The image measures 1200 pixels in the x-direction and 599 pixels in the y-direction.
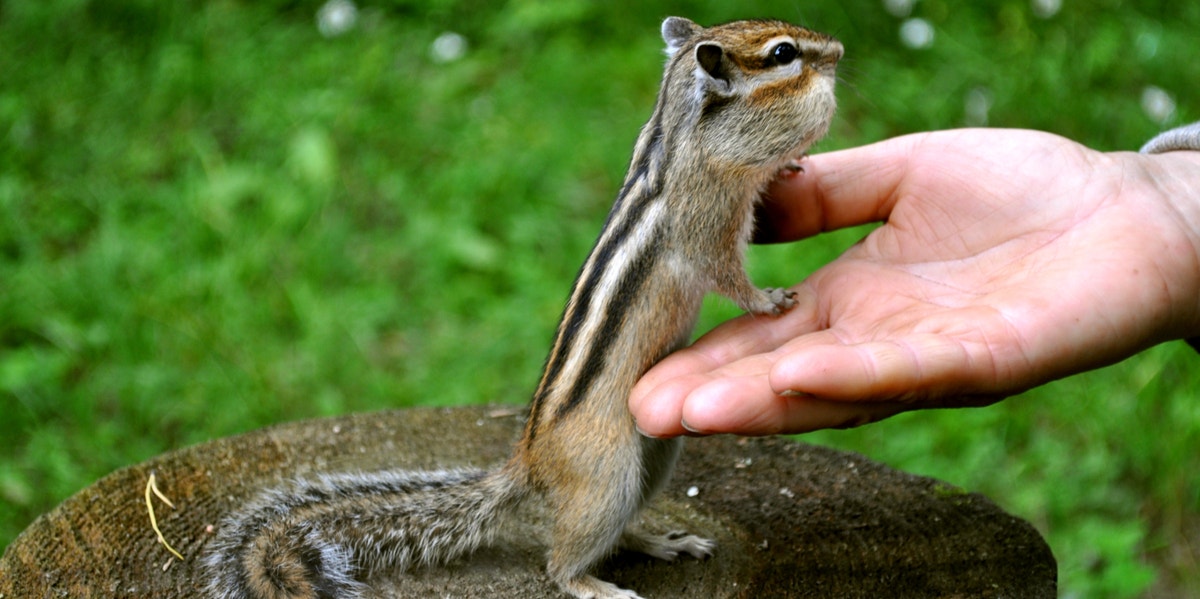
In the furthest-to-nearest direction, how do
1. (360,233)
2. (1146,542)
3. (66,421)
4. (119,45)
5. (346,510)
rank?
(119,45) → (360,233) → (66,421) → (1146,542) → (346,510)

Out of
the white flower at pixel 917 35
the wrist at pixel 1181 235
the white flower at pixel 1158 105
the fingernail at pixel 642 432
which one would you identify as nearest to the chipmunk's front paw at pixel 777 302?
the fingernail at pixel 642 432

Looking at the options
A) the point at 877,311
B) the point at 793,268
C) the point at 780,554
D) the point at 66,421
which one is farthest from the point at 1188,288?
the point at 66,421

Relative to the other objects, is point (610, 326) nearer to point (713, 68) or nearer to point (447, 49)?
point (713, 68)

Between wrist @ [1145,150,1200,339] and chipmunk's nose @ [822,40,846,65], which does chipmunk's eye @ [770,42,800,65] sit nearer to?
chipmunk's nose @ [822,40,846,65]

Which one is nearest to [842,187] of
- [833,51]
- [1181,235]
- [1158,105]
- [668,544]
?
[833,51]

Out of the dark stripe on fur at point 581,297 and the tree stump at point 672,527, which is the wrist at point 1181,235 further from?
the dark stripe on fur at point 581,297

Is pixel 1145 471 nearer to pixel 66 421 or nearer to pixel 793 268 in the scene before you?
pixel 793 268
